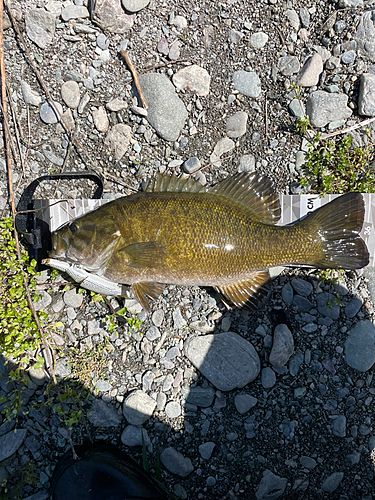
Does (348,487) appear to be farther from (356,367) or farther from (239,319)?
(239,319)

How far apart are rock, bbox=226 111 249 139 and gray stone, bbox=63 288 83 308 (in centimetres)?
155

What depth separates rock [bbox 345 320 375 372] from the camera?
3.68 meters

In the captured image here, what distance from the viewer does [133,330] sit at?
3.68m

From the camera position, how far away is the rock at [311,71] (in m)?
3.66

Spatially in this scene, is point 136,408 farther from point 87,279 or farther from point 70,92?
point 70,92

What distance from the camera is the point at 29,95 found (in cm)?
360

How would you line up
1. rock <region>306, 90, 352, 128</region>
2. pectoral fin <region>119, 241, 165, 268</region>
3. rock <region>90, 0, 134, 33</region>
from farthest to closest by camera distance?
rock <region>306, 90, 352, 128</region>
rock <region>90, 0, 134, 33</region>
pectoral fin <region>119, 241, 165, 268</region>

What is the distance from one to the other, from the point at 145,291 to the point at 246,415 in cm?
115

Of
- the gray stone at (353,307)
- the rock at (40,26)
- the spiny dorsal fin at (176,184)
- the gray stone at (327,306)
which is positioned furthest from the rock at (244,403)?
the rock at (40,26)

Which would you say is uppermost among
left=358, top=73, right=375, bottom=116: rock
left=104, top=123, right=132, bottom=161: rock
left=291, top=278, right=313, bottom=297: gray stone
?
left=358, top=73, right=375, bottom=116: rock

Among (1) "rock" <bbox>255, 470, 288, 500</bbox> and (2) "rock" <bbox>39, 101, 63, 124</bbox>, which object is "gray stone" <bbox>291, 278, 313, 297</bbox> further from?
(2) "rock" <bbox>39, 101, 63, 124</bbox>

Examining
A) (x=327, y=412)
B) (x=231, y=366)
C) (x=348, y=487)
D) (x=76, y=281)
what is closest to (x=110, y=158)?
(x=76, y=281)

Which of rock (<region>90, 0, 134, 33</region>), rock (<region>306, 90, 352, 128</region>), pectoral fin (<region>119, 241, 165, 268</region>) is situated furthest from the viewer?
rock (<region>306, 90, 352, 128</region>)

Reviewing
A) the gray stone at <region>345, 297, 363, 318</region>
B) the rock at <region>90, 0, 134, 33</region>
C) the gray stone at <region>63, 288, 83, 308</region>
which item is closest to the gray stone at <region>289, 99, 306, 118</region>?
the rock at <region>90, 0, 134, 33</region>
